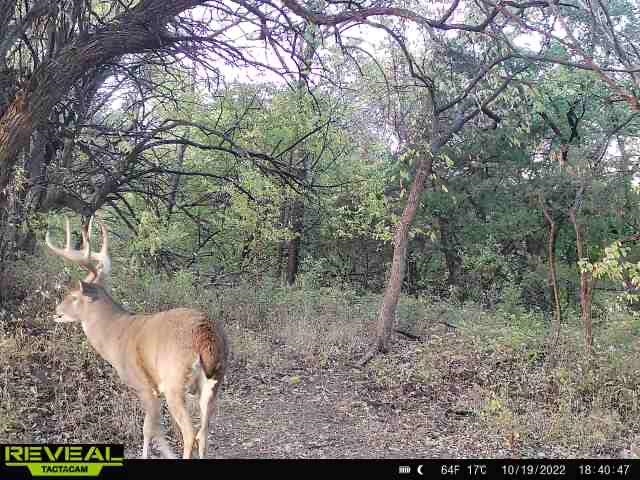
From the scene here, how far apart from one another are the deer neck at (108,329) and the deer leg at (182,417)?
881mm

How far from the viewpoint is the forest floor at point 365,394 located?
6.70m

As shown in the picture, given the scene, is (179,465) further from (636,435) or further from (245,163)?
(245,163)

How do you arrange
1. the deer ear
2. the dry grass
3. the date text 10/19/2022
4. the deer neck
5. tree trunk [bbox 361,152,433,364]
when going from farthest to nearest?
1. tree trunk [bbox 361,152,433,364]
2. the dry grass
3. the deer ear
4. the deer neck
5. the date text 10/19/2022

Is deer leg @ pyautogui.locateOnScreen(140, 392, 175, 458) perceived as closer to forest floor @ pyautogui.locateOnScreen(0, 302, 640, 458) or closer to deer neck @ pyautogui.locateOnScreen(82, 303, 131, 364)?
deer neck @ pyautogui.locateOnScreen(82, 303, 131, 364)

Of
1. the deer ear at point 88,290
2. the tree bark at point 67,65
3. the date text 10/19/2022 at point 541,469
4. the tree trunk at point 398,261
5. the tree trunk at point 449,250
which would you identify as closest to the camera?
the date text 10/19/2022 at point 541,469

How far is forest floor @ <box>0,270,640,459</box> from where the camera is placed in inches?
264

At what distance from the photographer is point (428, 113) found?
11586 millimetres

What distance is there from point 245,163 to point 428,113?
11.3 feet

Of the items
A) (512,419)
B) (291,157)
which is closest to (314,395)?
(512,419)

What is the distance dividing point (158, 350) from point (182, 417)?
1.92 feet

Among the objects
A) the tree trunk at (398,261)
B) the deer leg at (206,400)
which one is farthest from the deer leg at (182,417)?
the tree trunk at (398,261)

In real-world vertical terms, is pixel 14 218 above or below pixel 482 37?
below

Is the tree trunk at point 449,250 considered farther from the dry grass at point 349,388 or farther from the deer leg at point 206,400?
the deer leg at point 206,400

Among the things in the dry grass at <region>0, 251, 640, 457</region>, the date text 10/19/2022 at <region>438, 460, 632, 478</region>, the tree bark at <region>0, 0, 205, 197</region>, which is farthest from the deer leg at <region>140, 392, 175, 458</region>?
the tree bark at <region>0, 0, 205, 197</region>
